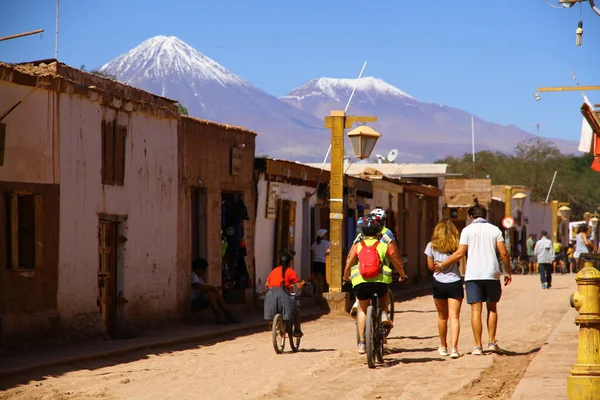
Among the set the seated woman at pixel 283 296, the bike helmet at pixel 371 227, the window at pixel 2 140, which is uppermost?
the window at pixel 2 140

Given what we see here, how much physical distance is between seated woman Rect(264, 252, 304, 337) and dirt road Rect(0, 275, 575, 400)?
1.59 feet

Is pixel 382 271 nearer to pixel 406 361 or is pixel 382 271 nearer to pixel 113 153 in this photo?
pixel 406 361

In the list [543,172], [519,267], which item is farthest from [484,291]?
[543,172]

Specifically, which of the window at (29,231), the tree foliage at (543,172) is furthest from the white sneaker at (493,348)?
the tree foliage at (543,172)

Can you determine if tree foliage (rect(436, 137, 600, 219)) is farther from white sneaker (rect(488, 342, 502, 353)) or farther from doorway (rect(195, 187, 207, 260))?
white sneaker (rect(488, 342, 502, 353))

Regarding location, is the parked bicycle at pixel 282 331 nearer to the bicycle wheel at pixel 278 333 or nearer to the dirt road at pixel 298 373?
the bicycle wheel at pixel 278 333

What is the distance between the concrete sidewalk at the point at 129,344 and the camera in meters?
12.9

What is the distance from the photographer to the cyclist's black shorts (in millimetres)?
12688

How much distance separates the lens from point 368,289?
12711mm

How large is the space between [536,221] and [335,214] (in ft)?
176

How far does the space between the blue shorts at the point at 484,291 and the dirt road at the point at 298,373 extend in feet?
2.18

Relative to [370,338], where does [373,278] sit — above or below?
above

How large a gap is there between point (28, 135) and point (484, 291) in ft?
20.1

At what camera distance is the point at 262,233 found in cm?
2345
